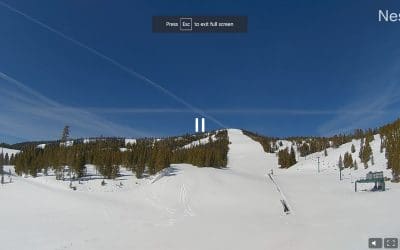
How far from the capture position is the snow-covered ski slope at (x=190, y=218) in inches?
1190

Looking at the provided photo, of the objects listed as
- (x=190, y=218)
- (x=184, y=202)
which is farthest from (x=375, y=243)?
(x=184, y=202)

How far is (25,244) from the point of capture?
102 feet

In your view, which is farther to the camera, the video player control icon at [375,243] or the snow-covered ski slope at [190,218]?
the snow-covered ski slope at [190,218]

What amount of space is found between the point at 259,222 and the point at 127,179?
7499 centimetres

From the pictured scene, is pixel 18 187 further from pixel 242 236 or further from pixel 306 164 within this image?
pixel 306 164

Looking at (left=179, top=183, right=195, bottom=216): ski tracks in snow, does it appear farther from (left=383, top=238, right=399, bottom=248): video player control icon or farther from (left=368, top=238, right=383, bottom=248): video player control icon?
(left=383, top=238, right=399, bottom=248): video player control icon

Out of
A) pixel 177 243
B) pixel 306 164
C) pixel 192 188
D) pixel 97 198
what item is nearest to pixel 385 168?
pixel 306 164

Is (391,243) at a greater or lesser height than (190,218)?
greater

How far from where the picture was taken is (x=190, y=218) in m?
49.5

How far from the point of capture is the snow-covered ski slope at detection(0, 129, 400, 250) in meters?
30.2

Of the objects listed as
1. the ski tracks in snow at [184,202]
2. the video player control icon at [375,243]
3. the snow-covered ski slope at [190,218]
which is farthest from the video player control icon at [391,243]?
the ski tracks in snow at [184,202]

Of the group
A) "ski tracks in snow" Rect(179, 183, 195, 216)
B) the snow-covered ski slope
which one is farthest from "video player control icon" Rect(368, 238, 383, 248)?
"ski tracks in snow" Rect(179, 183, 195, 216)

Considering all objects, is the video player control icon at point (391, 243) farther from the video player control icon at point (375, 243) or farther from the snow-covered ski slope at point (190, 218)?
the snow-covered ski slope at point (190, 218)

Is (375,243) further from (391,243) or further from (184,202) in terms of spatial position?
(184,202)
